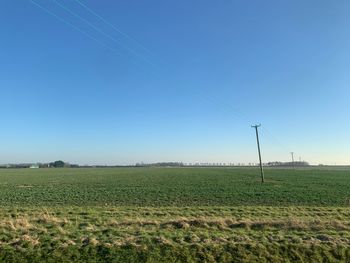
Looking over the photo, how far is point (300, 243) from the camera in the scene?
38.4 feet

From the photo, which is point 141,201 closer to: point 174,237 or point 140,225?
point 140,225

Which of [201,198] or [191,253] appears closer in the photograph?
[191,253]

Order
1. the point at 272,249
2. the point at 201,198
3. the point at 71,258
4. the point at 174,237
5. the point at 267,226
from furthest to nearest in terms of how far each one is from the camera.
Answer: the point at 201,198 → the point at 267,226 → the point at 174,237 → the point at 272,249 → the point at 71,258

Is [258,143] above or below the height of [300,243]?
above

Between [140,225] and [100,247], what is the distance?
138 inches

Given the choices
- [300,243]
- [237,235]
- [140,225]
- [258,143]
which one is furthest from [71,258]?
[258,143]

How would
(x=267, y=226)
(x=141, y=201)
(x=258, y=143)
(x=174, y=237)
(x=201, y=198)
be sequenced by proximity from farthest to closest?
(x=258, y=143) < (x=201, y=198) < (x=141, y=201) < (x=267, y=226) < (x=174, y=237)

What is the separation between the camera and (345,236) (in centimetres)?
1277

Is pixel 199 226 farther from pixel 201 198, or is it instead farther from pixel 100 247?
pixel 201 198

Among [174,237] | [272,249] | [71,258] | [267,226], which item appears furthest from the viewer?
[267,226]

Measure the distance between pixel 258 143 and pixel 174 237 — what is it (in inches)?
1684

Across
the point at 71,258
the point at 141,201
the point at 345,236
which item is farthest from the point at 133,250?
the point at 141,201

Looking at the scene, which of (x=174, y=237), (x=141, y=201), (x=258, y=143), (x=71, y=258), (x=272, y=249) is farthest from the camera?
(x=258, y=143)

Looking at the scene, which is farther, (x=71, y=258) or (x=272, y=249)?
(x=272, y=249)
